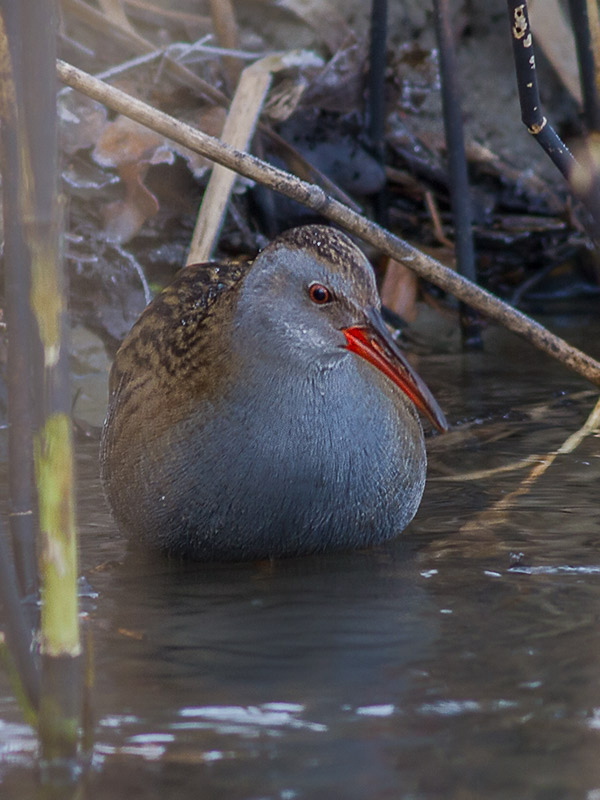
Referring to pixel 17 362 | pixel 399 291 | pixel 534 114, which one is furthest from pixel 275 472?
pixel 399 291

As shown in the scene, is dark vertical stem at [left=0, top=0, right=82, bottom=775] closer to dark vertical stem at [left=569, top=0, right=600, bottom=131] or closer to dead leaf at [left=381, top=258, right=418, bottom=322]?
dark vertical stem at [left=569, top=0, right=600, bottom=131]

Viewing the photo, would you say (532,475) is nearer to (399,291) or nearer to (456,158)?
(456,158)

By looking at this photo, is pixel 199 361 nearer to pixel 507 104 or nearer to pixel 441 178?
pixel 441 178

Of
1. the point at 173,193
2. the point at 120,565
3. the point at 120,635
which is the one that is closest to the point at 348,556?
the point at 120,565

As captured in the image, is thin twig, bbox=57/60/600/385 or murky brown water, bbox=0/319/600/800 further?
thin twig, bbox=57/60/600/385

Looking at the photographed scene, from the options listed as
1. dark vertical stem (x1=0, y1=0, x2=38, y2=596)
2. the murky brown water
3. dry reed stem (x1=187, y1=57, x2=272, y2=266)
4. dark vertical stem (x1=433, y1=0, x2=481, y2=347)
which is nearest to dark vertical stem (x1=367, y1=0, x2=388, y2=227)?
dark vertical stem (x1=433, y1=0, x2=481, y2=347)

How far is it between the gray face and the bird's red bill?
0.03 metres

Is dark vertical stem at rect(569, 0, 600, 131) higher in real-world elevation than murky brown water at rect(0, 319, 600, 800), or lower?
higher

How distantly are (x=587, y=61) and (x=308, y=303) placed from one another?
1466 millimetres

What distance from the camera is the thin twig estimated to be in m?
3.41

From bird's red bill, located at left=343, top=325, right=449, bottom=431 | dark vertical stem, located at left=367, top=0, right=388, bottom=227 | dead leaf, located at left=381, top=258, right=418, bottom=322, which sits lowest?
bird's red bill, located at left=343, top=325, right=449, bottom=431

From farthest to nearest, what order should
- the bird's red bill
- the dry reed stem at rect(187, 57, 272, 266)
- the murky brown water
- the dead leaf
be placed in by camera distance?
the dead leaf
the dry reed stem at rect(187, 57, 272, 266)
the bird's red bill
the murky brown water

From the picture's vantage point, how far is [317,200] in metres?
3.59

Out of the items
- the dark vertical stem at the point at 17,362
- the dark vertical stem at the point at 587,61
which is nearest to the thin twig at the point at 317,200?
the dark vertical stem at the point at 587,61
